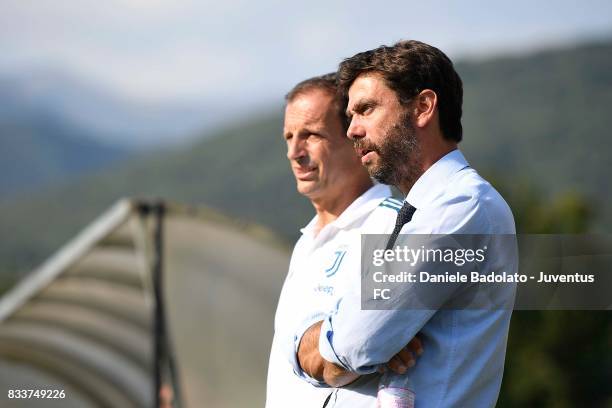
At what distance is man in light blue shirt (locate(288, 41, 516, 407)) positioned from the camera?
2.17m

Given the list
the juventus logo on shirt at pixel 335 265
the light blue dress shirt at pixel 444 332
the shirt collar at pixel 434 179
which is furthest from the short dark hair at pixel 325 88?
the light blue dress shirt at pixel 444 332

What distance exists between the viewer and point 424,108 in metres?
2.37

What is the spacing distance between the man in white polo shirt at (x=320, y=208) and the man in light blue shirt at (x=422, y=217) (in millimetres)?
342

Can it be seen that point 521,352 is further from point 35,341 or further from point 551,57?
point 551,57

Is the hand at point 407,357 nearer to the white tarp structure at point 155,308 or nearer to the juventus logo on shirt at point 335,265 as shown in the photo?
the juventus logo on shirt at point 335,265

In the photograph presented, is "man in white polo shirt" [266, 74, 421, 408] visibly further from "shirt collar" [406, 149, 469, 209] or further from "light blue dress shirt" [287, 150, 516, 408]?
"light blue dress shirt" [287, 150, 516, 408]

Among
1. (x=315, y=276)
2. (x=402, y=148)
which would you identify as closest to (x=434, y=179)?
(x=402, y=148)

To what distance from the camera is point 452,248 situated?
216cm

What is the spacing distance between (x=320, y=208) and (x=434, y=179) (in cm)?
83

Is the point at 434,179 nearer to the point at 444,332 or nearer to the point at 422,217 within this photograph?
the point at 422,217

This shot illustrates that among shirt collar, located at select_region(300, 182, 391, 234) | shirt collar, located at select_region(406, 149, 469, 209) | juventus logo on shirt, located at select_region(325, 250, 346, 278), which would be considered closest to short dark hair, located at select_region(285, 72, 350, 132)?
shirt collar, located at select_region(300, 182, 391, 234)

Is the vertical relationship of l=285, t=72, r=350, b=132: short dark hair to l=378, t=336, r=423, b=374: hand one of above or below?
above

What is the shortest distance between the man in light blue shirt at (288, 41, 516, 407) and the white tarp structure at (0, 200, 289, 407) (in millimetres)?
4736

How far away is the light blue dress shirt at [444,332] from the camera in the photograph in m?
2.14
